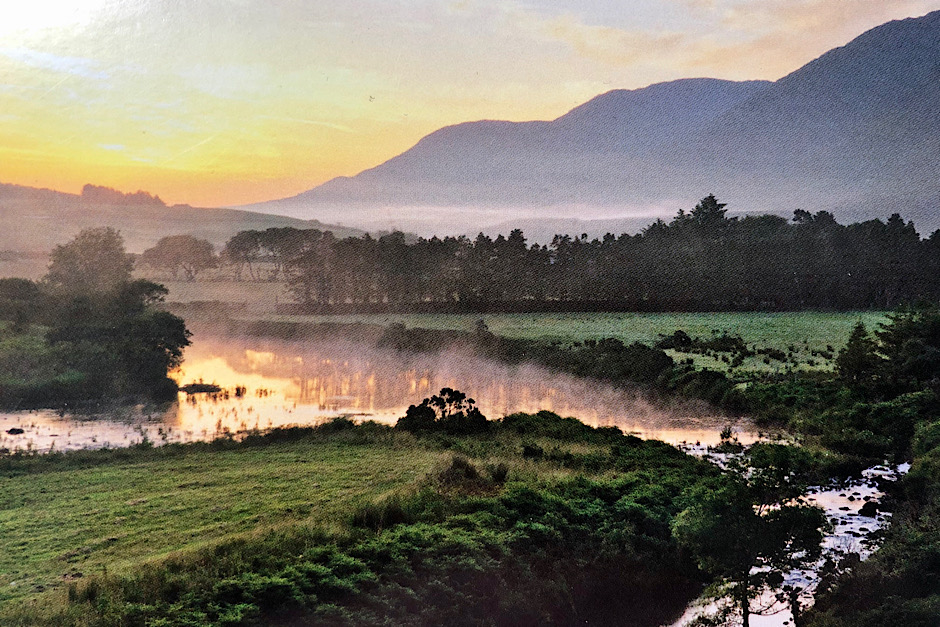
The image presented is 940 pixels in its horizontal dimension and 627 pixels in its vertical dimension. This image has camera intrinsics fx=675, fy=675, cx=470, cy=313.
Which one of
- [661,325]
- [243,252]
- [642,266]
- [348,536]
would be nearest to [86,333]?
[243,252]

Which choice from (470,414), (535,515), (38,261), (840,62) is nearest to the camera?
(535,515)

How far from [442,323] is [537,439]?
15.3ft

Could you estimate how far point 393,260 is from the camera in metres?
16.0

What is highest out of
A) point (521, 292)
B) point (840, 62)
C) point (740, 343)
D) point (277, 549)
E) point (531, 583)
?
point (840, 62)

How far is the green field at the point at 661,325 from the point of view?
1497cm

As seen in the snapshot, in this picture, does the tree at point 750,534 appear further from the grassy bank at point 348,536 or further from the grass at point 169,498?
the grass at point 169,498

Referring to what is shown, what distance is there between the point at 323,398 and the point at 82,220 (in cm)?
767

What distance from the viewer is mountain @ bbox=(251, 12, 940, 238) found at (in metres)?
14.3

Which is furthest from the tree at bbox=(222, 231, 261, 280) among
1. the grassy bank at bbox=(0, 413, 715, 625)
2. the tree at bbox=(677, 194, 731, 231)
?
the tree at bbox=(677, 194, 731, 231)

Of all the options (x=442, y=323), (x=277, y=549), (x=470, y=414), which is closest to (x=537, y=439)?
(x=470, y=414)

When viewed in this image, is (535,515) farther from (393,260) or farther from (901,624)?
(393,260)

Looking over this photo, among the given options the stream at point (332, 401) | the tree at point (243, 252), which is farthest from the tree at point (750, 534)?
the tree at point (243, 252)

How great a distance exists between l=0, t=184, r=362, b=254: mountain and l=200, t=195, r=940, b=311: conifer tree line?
1584mm

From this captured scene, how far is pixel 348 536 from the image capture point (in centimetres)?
680
